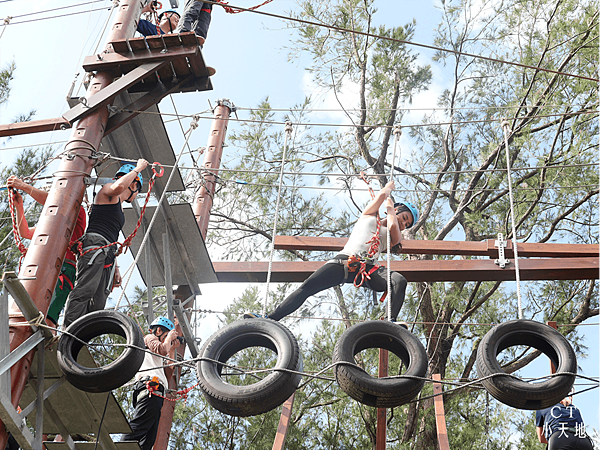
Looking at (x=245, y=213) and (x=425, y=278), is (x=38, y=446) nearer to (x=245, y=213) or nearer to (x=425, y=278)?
(x=425, y=278)

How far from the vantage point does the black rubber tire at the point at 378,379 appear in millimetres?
3951

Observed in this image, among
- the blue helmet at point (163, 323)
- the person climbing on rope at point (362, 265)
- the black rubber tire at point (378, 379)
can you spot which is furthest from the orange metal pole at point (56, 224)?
the black rubber tire at point (378, 379)

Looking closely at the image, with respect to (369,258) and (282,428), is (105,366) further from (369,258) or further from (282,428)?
(282,428)

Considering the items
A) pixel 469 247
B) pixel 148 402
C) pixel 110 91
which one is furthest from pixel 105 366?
pixel 469 247

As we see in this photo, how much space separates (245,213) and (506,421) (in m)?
6.62

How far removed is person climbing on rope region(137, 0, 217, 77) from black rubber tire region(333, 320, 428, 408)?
155 inches

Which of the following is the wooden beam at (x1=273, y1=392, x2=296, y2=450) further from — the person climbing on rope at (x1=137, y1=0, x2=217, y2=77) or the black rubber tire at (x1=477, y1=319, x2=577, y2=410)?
the person climbing on rope at (x1=137, y1=0, x2=217, y2=77)

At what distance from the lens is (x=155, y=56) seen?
670 cm

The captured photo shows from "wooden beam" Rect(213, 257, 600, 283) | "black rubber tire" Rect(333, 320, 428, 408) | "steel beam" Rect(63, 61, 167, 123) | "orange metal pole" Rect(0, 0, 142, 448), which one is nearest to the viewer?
"black rubber tire" Rect(333, 320, 428, 408)

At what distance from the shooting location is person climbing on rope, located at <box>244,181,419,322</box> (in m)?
5.75

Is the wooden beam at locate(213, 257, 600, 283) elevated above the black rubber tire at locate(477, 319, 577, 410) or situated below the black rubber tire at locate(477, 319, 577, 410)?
above

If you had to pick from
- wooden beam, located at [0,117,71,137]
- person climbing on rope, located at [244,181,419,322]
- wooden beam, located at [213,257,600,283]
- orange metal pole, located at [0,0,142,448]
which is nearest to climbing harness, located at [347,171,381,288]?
person climbing on rope, located at [244,181,419,322]

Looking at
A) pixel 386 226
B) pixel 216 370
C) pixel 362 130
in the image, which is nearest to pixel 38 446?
pixel 216 370

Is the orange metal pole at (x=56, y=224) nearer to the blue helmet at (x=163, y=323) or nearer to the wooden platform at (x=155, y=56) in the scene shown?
the wooden platform at (x=155, y=56)
